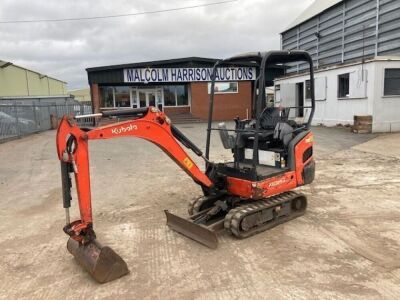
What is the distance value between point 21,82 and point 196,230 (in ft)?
145

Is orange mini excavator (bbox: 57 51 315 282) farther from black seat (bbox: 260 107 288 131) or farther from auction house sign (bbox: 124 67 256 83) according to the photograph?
auction house sign (bbox: 124 67 256 83)

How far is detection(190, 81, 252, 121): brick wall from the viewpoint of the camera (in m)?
29.1

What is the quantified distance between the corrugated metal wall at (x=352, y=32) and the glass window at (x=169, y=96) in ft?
30.5

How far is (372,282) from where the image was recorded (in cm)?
397

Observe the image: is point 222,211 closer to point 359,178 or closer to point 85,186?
point 85,186

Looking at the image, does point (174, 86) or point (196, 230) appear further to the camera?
point (174, 86)

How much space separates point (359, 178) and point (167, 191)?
162 inches

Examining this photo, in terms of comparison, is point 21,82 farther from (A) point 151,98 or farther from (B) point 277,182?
(B) point 277,182

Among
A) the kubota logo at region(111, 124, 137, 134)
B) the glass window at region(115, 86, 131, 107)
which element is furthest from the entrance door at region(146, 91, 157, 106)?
the kubota logo at region(111, 124, 137, 134)

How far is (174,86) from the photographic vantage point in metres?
30.1

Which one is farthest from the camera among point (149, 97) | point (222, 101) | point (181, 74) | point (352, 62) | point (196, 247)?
point (149, 97)

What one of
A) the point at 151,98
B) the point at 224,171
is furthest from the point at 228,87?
the point at 224,171

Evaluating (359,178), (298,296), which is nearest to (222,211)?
(298,296)

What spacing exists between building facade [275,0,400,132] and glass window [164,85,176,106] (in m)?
8.12
